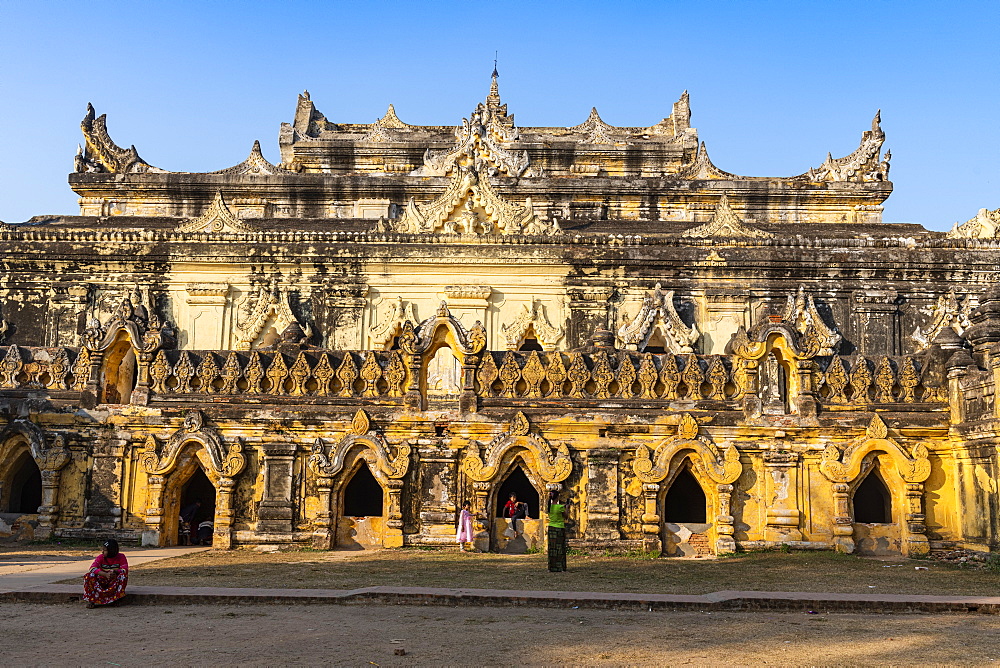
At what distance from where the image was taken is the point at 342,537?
1506cm

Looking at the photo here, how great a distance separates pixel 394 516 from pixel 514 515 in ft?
6.39

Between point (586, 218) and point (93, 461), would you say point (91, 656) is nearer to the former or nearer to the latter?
point (93, 461)

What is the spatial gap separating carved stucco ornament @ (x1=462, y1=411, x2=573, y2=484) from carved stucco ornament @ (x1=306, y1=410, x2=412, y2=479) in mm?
1054

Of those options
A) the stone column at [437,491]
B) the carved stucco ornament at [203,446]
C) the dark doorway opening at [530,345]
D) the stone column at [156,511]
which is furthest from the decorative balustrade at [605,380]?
the dark doorway opening at [530,345]

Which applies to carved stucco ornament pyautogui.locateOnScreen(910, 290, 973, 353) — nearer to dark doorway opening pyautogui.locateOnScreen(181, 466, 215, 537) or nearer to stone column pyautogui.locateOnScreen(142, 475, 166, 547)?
dark doorway opening pyautogui.locateOnScreen(181, 466, 215, 537)

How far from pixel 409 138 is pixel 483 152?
557 cm

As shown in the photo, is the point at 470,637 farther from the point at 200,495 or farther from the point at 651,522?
the point at 200,495

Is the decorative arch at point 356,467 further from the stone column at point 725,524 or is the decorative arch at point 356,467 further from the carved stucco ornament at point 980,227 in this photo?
the carved stucco ornament at point 980,227

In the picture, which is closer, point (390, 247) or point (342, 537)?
point (342, 537)

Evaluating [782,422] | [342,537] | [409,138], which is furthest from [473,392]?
[409,138]

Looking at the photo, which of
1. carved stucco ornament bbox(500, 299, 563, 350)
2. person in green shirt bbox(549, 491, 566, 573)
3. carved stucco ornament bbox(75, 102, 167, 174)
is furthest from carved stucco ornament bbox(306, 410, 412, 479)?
carved stucco ornament bbox(75, 102, 167, 174)

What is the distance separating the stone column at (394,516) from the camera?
1470 cm

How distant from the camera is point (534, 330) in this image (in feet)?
76.4

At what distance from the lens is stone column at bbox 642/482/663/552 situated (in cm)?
1444
